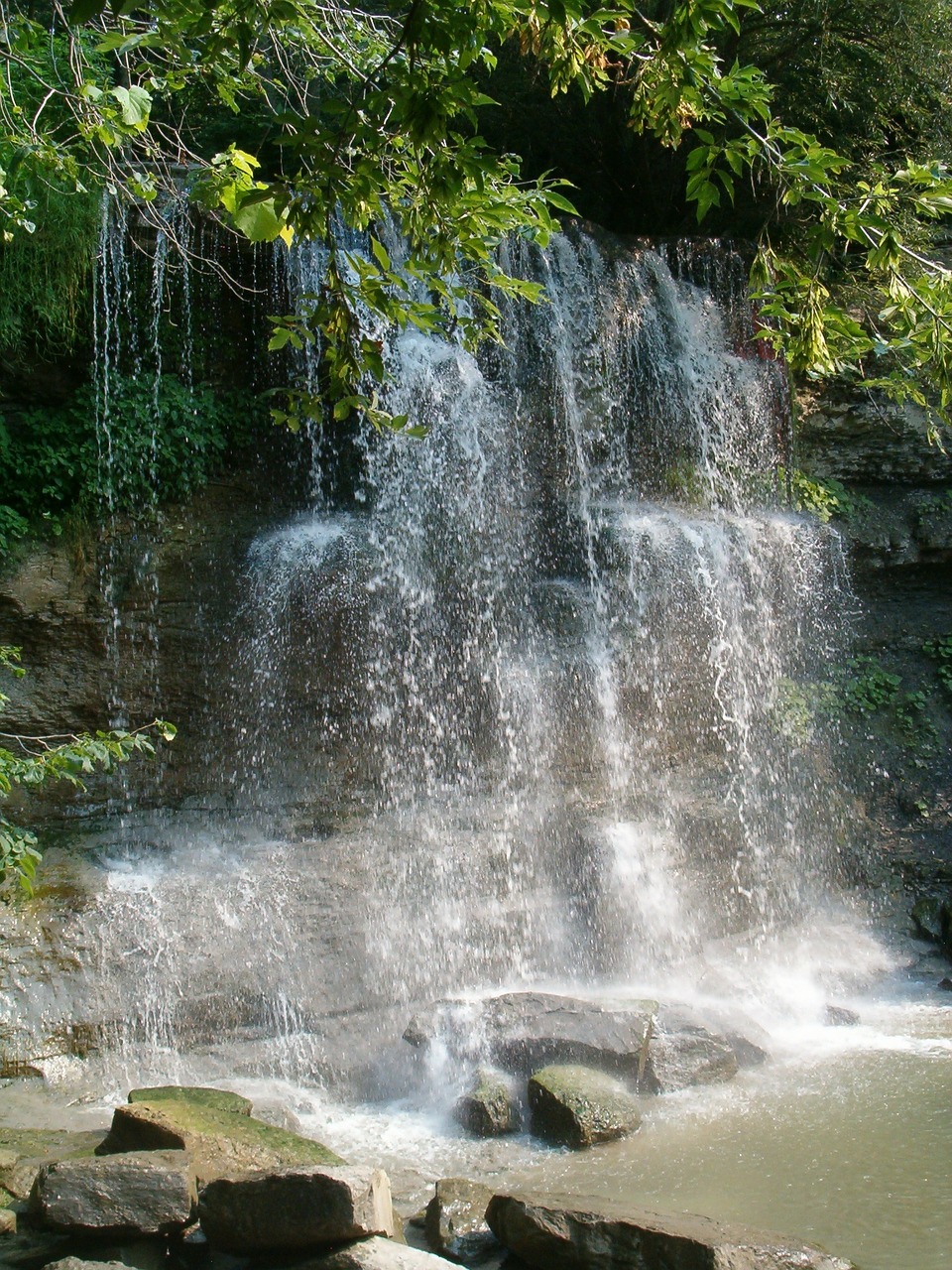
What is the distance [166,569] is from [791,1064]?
521cm

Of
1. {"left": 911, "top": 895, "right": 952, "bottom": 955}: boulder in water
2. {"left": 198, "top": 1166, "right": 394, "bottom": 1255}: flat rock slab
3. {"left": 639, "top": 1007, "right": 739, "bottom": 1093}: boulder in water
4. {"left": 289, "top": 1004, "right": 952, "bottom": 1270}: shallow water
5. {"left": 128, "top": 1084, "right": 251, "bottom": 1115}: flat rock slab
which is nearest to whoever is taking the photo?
{"left": 198, "top": 1166, "right": 394, "bottom": 1255}: flat rock slab

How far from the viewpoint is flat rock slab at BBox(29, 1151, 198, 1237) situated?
12.9 ft

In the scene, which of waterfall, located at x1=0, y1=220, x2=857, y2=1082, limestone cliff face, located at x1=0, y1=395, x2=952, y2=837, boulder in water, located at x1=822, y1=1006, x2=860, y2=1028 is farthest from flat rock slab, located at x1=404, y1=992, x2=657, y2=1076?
limestone cliff face, located at x1=0, y1=395, x2=952, y2=837

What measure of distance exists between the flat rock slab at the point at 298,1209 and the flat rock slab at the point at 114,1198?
0.58 ft

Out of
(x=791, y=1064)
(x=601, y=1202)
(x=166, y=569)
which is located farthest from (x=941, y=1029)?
(x=166, y=569)

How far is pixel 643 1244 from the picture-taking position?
11.8 feet

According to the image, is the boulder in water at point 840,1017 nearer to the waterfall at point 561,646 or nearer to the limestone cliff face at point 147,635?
the waterfall at point 561,646

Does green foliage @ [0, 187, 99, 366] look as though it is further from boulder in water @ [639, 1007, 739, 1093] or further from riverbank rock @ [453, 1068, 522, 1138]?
boulder in water @ [639, 1007, 739, 1093]

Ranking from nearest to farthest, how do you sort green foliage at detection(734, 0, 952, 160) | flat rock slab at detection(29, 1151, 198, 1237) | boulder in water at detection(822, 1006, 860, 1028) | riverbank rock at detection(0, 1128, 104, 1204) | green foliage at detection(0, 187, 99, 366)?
1. flat rock slab at detection(29, 1151, 198, 1237)
2. riverbank rock at detection(0, 1128, 104, 1204)
3. boulder in water at detection(822, 1006, 860, 1028)
4. green foliage at detection(0, 187, 99, 366)
5. green foliage at detection(734, 0, 952, 160)

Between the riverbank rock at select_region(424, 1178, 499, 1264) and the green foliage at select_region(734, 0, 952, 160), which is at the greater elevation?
the green foliage at select_region(734, 0, 952, 160)

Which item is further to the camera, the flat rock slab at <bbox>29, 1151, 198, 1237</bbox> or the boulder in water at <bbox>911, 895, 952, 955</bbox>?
the boulder in water at <bbox>911, 895, 952, 955</bbox>

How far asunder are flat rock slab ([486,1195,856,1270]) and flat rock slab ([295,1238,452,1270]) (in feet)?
1.26

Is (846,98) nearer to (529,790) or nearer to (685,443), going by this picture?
(685,443)

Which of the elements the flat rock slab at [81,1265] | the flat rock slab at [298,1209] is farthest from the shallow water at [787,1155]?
the flat rock slab at [81,1265]
